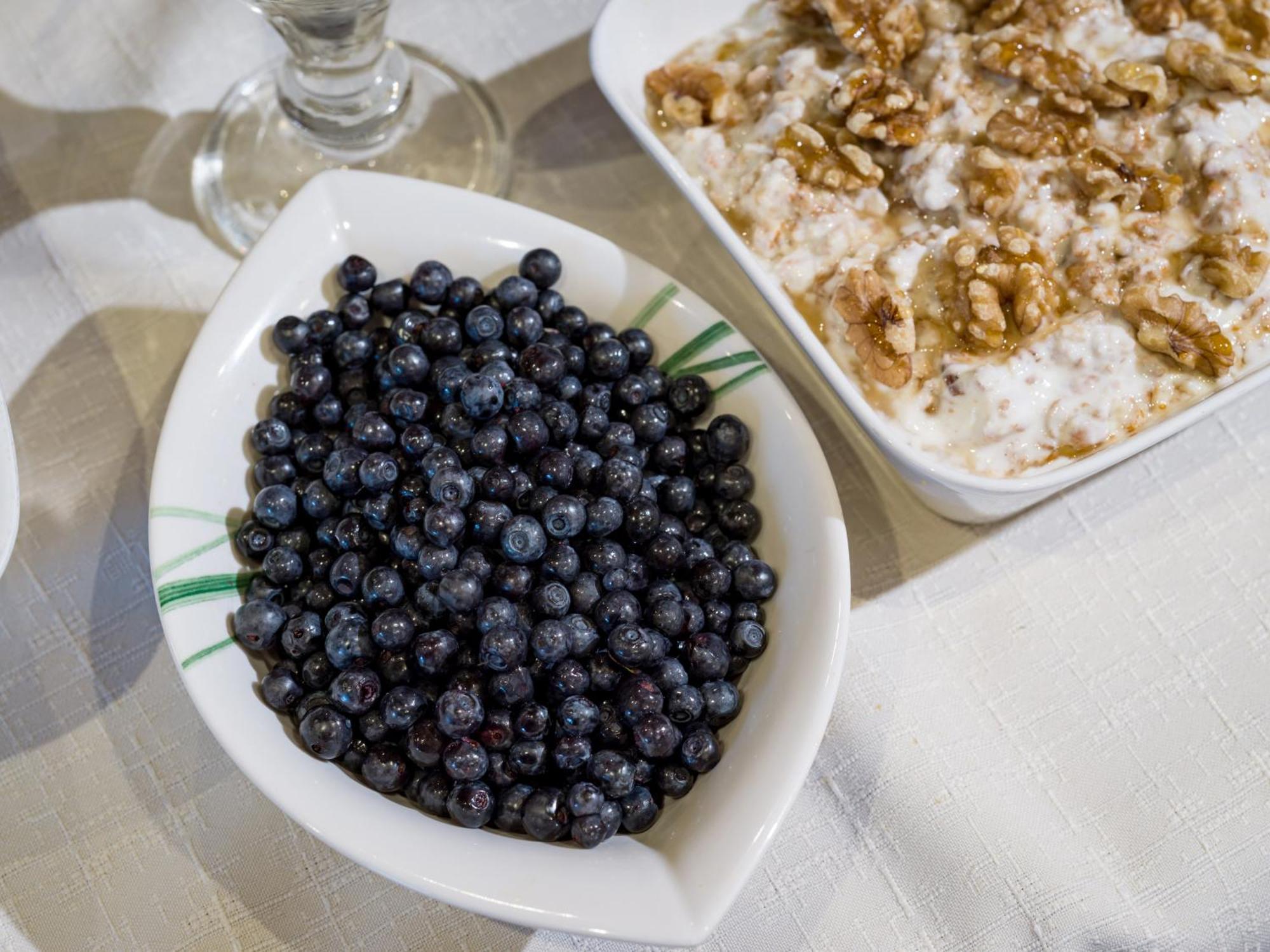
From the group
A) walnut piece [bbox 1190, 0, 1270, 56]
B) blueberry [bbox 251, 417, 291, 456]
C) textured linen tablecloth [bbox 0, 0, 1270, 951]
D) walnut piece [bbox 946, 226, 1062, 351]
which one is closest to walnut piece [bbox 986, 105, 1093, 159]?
walnut piece [bbox 946, 226, 1062, 351]

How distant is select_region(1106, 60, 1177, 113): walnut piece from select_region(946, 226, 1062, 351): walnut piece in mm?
225

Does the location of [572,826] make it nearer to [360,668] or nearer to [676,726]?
[676,726]

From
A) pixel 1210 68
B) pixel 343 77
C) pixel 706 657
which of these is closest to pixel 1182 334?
pixel 1210 68

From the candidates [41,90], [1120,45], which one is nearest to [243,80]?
[41,90]

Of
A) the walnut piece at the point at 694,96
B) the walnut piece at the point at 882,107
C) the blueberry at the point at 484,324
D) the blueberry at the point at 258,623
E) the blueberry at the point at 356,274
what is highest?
the blueberry at the point at 356,274

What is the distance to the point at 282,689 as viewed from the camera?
0.96m

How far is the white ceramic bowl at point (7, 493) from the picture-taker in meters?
0.92

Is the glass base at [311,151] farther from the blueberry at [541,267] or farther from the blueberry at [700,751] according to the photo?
the blueberry at [700,751]

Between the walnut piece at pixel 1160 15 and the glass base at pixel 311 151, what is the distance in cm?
77

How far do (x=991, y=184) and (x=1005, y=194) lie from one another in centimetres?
2

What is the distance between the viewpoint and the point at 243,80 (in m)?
1.46

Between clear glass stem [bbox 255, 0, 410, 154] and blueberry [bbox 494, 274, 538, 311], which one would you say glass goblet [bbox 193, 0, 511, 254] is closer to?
clear glass stem [bbox 255, 0, 410, 154]

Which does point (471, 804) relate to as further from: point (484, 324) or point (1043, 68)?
point (1043, 68)

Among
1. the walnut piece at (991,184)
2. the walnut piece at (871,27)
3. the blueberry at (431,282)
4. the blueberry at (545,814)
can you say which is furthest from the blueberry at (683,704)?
the walnut piece at (871,27)
